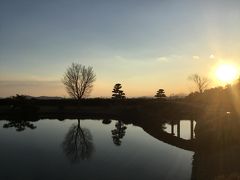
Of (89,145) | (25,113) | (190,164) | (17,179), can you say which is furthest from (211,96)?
(17,179)

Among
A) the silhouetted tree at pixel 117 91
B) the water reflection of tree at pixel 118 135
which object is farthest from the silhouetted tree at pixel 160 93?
the water reflection of tree at pixel 118 135

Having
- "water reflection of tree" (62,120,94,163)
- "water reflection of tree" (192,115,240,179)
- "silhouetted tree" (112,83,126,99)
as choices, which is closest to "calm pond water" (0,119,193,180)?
"water reflection of tree" (62,120,94,163)

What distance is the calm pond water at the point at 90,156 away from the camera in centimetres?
1808

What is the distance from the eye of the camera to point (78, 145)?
2830 centimetres

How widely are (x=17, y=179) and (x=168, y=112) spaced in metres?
41.3

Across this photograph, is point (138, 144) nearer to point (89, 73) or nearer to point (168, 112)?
point (168, 112)

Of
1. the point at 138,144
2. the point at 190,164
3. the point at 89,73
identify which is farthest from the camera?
the point at 89,73

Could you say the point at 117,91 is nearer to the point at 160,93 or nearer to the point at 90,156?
the point at 160,93

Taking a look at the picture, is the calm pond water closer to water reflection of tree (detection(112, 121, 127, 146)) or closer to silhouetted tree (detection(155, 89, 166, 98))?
water reflection of tree (detection(112, 121, 127, 146))

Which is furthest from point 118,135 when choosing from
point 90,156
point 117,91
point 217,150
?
point 117,91

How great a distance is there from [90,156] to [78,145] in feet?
17.3

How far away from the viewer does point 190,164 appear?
2031 centimetres

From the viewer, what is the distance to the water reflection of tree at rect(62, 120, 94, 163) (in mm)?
23469

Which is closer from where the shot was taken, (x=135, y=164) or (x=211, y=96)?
(x=135, y=164)
